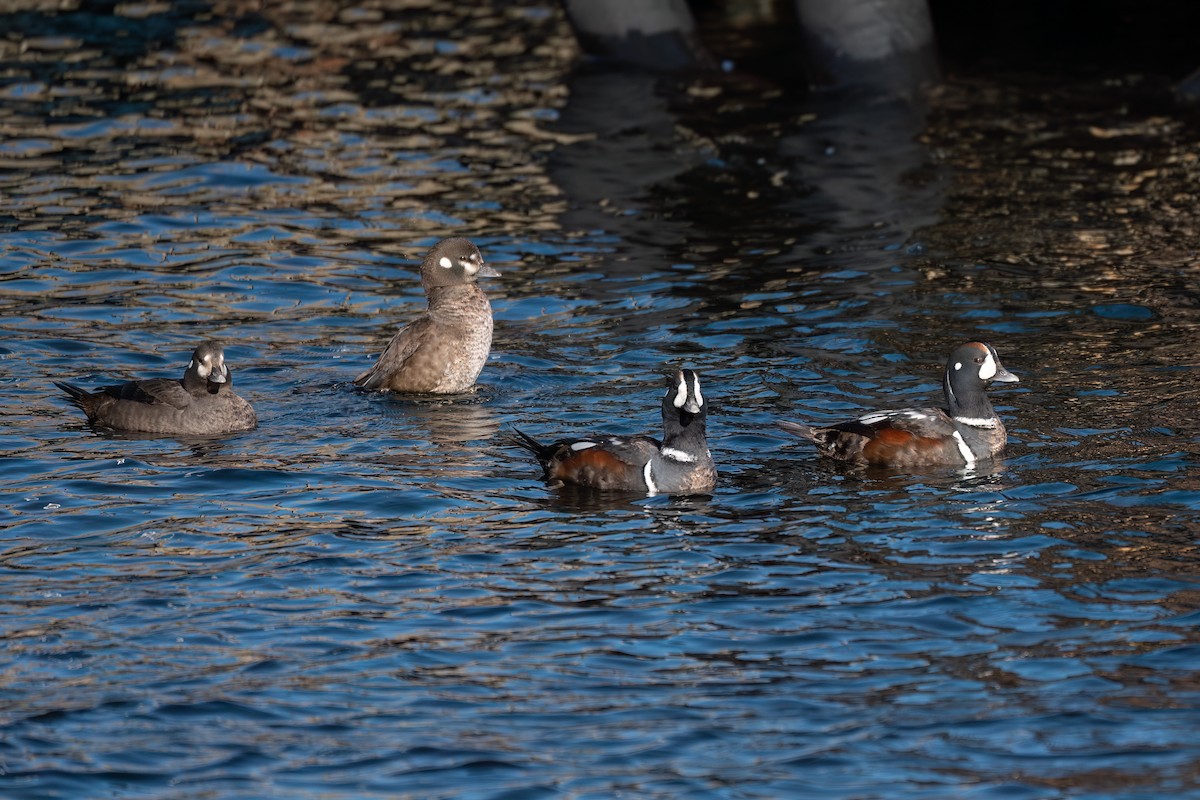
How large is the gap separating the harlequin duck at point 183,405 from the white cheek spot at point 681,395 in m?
3.49

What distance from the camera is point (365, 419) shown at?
13758 millimetres

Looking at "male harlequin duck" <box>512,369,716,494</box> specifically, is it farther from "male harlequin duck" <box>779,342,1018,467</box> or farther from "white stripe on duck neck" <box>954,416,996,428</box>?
"white stripe on duck neck" <box>954,416,996,428</box>

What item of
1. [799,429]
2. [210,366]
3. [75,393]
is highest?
[210,366]

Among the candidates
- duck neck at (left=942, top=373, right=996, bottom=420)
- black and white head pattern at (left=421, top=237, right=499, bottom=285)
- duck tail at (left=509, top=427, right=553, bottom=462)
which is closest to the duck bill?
duck neck at (left=942, top=373, right=996, bottom=420)

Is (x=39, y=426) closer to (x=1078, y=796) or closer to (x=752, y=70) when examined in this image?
(x=1078, y=796)

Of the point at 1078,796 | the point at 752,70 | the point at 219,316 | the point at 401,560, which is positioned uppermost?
the point at 752,70

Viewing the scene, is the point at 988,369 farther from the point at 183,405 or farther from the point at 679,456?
the point at 183,405

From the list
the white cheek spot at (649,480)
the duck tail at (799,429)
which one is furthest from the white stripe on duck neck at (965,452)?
the white cheek spot at (649,480)

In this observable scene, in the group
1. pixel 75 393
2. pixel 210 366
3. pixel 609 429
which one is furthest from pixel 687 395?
pixel 75 393

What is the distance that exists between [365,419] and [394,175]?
334 inches

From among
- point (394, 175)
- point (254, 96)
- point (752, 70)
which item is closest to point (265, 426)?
point (394, 175)

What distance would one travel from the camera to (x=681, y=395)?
1171cm

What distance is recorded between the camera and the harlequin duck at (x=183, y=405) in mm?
13078

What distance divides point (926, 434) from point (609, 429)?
2.40 meters
